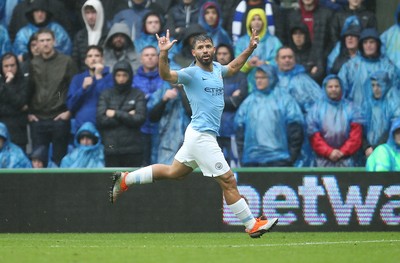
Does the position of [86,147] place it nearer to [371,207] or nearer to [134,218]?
[134,218]

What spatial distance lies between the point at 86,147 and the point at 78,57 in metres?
1.83

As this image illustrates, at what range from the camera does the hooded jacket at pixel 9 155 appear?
16.1 meters

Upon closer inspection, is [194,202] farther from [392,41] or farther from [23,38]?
[23,38]

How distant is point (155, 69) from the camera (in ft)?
54.6

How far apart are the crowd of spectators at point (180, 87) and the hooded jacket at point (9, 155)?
0.06ft

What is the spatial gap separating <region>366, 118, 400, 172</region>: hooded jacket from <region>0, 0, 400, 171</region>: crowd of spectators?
43 centimetres

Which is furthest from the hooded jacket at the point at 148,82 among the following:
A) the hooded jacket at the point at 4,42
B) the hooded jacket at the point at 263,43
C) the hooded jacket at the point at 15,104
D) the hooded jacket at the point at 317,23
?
the hooded jacket at the point at 317,23

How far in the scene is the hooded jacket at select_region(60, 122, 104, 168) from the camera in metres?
16.2

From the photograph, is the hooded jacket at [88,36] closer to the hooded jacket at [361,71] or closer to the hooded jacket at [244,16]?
the hooded jacket at [244,16]

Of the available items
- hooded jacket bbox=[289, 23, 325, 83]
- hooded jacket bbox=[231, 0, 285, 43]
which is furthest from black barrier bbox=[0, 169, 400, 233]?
hooded jacket bbox=[231, 0, 285, 43]

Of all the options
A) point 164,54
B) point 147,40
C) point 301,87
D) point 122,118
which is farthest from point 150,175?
point 147,40

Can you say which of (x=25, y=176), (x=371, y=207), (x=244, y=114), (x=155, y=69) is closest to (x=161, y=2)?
(x=155, y=69)

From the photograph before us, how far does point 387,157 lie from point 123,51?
15.8 feet

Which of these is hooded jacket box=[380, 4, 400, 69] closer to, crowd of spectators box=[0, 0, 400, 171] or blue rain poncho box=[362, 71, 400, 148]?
crowd of spectators box=[0, 0, 400, 171]
